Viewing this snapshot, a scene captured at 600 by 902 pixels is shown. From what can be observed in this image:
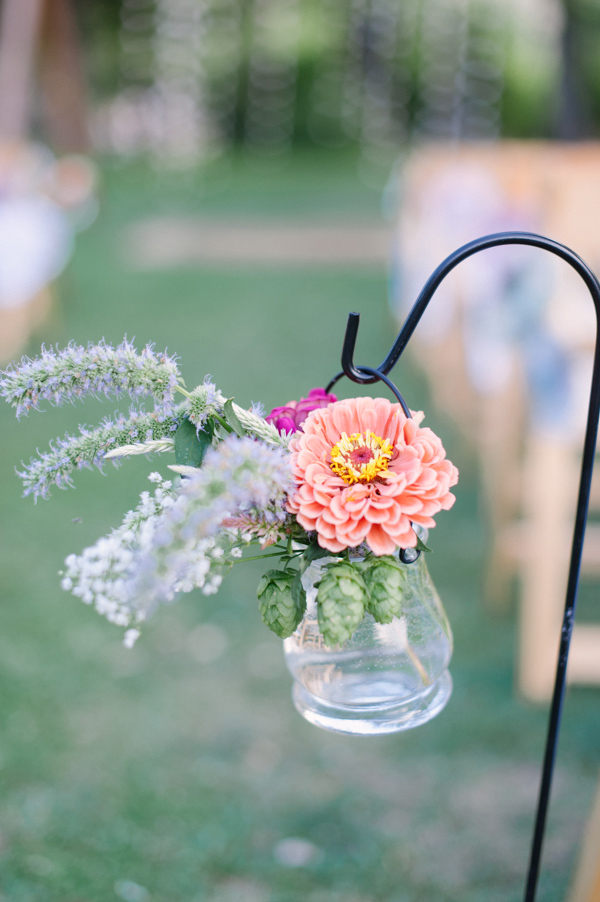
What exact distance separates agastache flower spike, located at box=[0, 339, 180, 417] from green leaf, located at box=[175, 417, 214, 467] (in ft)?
0.10

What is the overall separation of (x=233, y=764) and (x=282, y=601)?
58.8 inches

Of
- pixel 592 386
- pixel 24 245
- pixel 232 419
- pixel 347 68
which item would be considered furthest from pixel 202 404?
pixel 347 68

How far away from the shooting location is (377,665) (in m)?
0.77

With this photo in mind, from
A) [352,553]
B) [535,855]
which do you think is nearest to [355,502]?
[352,553]

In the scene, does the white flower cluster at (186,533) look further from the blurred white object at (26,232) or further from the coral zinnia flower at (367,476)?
the blurred white object at (26,232)

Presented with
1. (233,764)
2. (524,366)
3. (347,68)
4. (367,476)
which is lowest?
(233,764)

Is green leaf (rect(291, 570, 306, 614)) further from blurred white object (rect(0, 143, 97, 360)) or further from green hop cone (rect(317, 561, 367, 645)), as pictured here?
blurred white object (rect(0, 143, 97, 360))

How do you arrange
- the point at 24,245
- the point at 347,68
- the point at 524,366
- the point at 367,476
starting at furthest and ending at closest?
the point at 347,68, the point at 24,245, the point at 524,366, the point at 367,476

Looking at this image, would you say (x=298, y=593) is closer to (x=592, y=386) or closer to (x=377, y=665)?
Result: (x=377, y=665)

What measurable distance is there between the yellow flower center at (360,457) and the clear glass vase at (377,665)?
0.11 metres

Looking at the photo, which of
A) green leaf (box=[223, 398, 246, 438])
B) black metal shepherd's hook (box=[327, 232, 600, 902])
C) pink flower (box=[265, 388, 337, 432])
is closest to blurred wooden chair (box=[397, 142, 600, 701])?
black metal shepherd's hook (box=[327, 232, 600, 902])

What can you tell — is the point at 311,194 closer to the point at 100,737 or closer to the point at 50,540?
the point at 50,540

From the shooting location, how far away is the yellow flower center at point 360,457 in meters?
0.68

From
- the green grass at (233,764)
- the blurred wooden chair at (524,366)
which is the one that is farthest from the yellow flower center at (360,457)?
the blurred wooden chair at (524,366)
